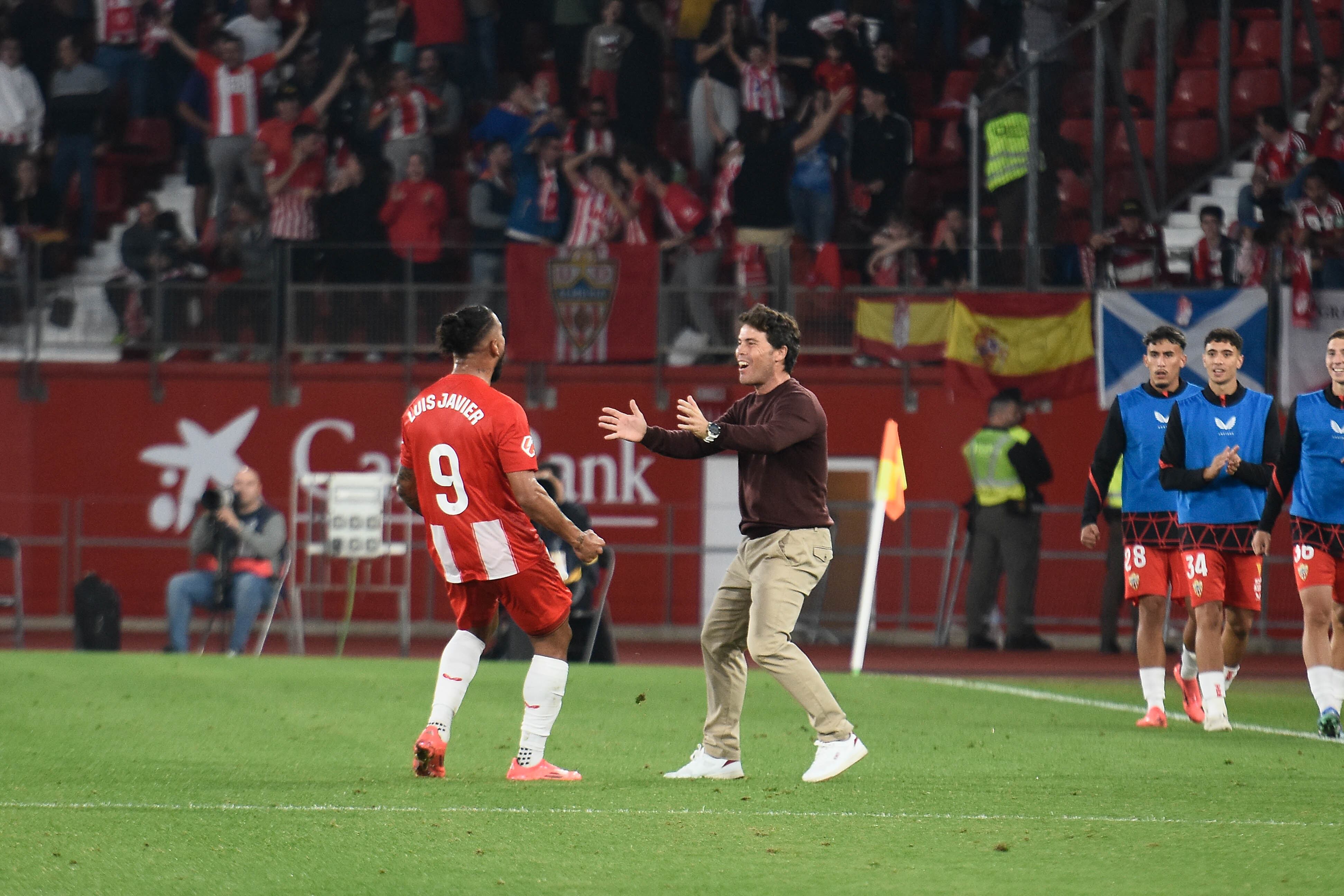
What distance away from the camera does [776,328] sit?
785cm

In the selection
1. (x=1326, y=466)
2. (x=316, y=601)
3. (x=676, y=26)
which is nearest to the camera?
(x=1326, y=466)

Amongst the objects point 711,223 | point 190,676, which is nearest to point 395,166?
point 711,223

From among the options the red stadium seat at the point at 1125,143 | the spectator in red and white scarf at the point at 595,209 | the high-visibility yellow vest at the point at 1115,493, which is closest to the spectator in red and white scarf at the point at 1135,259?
the red stadium seat at the point at 1125,143

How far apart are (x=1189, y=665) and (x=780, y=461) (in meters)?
4.70

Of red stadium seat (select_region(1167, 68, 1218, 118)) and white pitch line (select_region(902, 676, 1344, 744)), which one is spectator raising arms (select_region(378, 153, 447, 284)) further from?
white pitch line (select_region(902, 676, 1344, 744))

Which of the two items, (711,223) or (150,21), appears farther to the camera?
(150,21)

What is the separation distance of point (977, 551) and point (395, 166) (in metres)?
8.84

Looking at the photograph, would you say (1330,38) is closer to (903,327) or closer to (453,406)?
(903,327)

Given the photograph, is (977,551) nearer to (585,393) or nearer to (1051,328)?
(1051,328)

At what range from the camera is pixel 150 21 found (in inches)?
968

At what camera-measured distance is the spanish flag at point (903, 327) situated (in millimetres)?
19719

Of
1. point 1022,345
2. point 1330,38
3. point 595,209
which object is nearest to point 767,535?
point 1022,345

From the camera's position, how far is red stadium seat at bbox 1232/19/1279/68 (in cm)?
2148

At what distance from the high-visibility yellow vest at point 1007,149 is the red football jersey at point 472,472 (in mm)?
13256
